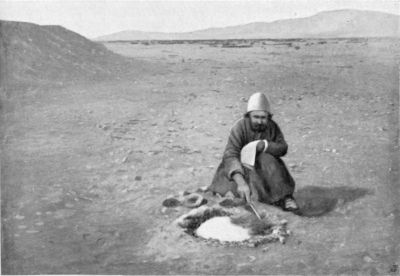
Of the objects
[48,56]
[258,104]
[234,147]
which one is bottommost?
[234,147]

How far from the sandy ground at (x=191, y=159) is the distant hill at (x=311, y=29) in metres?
0.12

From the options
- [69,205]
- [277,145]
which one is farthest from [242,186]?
[69,205]

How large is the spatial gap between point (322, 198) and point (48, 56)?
3240 millimetres

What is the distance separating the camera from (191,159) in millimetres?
4703

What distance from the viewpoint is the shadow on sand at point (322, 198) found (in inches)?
168

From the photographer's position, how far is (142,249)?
4.12m

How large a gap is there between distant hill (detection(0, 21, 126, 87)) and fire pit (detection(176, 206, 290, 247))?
6.56ft

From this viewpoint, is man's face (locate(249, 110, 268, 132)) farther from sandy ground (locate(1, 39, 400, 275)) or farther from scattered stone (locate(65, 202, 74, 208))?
scattered stone (locate(65, 202, 74, 208))

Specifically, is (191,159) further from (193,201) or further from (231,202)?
(231,202)

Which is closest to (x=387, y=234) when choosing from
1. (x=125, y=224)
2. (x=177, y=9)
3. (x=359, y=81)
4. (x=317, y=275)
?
(x=317, y=275)

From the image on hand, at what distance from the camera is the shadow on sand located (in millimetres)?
4270

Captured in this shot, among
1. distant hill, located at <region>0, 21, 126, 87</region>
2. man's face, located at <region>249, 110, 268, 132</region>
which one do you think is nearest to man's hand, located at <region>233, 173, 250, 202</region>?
man's face, located at <region>249, 110, 268, 132</region>

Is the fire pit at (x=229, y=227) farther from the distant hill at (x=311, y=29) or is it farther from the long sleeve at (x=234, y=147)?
the distant hill at (x=311, y=29)

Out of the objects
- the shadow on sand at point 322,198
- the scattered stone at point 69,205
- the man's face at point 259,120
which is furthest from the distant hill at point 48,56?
the shadow on sand at point 322,198
